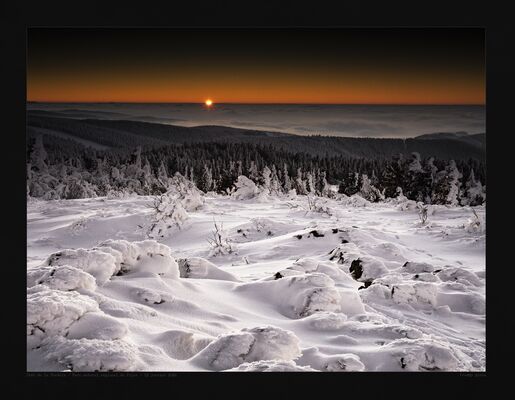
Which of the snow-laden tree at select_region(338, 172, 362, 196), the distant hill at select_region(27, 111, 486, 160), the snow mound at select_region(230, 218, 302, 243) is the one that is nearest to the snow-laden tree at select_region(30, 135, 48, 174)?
the distant hill at select_region(27, 111, 486, 160)

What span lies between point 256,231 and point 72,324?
6.84 ft

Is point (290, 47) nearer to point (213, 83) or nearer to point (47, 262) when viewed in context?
point (213, 83)

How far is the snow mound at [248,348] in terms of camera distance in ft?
10.3

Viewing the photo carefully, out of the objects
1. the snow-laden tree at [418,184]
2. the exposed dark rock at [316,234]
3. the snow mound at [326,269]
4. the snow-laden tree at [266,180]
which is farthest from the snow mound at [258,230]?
the snow-laden tree at [418,184]

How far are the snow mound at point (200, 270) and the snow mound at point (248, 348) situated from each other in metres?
0.94

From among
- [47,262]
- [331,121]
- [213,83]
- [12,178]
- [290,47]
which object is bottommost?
[47,262]

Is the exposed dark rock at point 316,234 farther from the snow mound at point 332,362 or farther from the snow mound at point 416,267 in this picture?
the snow mound at point 332,362

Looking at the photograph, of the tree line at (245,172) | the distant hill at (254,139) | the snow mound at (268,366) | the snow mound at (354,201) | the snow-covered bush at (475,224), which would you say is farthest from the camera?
the snow mound at (354,201)

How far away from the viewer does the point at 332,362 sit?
3207 mm

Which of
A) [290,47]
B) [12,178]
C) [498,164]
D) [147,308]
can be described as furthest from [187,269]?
[498,164]

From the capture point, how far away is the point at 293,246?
14.9 ft

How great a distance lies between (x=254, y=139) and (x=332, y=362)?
6.89 ft

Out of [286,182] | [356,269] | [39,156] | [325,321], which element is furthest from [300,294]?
[39,156]

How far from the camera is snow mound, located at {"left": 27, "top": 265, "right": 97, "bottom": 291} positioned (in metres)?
3.33
